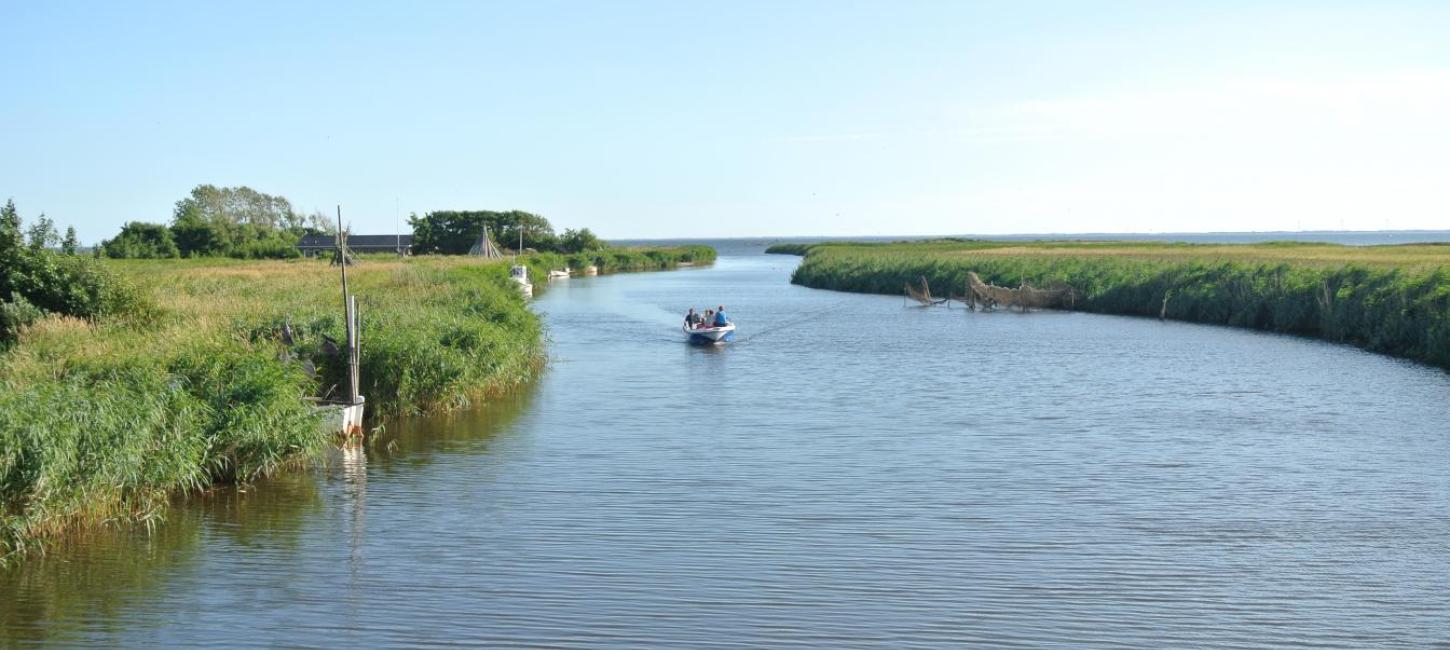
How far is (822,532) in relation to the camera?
15.3m

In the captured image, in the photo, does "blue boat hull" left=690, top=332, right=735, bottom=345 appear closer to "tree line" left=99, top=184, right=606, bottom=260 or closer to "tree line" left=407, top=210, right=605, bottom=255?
"tree line" left=99, top=184, right=606, bottom=260

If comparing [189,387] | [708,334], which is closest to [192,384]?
[189,387]

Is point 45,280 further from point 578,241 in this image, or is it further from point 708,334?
point 578,241

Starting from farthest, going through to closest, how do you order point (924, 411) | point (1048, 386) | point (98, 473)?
1. point (1048, 386)
2. point (924, 411)
3. point (98, 473)

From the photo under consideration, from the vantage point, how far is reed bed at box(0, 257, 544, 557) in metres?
13.5

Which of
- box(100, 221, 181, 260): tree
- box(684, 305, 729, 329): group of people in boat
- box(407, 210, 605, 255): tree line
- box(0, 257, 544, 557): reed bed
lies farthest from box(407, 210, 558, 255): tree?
box(0, 257, 544, 557): reed bed

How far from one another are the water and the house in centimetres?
8731

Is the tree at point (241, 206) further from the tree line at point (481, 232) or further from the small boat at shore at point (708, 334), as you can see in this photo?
the small boat at shore at point (708, 334)

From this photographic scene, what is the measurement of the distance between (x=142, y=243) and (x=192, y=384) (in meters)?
83.3

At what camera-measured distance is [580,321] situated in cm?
5281

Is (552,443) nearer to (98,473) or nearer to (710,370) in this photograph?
(98,473)

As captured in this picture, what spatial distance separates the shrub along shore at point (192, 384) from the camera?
44.6 ft

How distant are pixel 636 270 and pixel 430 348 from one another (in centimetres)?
9977

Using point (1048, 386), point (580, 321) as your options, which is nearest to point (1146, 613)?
point (1048, 386)
